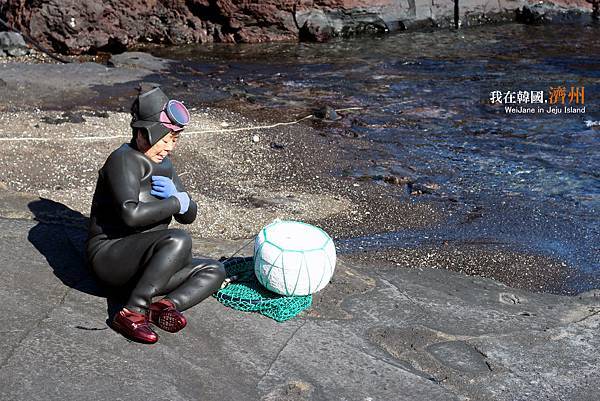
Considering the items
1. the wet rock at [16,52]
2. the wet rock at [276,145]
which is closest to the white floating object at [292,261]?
the wet rock at [276,145]

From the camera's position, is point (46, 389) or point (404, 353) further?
point (404, 353)

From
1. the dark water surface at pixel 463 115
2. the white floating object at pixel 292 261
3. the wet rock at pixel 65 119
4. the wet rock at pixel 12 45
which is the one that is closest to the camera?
the white floating object at pixel 292 261

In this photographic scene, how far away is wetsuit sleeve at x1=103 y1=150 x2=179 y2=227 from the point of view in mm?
5082

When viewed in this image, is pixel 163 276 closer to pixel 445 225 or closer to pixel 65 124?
pixel 445 225

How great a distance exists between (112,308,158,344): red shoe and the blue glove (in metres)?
0.71

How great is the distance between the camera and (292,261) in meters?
5.45

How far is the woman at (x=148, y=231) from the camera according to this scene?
5.08m

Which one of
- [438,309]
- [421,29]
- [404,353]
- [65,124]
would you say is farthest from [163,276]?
[421,29]

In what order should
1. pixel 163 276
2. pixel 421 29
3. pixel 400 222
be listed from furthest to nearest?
pixel 421 29
pixel 400 222
pixel 163 276

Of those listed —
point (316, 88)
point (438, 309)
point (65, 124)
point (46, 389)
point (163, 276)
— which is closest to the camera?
point (46, 389)

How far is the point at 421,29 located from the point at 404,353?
17489 mm

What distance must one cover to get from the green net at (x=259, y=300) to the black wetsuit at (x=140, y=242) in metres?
0.15

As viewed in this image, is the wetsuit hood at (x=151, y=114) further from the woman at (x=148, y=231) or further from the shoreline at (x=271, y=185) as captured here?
the shoreline at (x=271, y=185)

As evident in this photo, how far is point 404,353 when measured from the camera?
5227 mm
